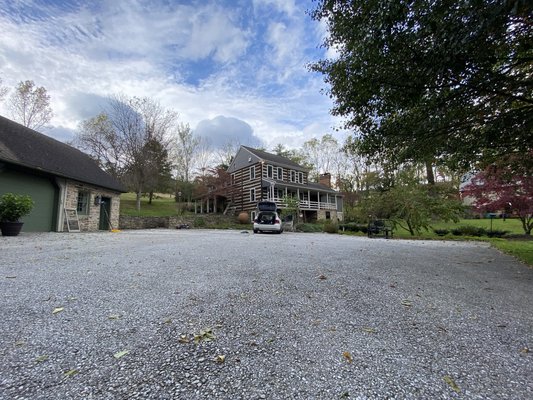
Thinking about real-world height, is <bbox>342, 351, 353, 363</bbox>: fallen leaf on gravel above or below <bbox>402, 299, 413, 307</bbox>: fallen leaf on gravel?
below

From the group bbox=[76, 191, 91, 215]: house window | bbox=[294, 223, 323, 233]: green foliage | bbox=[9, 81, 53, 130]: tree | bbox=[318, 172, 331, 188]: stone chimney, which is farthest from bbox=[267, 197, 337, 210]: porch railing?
bbox=[9, 81, 53, 130]: tree

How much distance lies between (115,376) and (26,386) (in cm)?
47

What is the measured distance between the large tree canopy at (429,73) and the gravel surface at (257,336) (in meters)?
3.03

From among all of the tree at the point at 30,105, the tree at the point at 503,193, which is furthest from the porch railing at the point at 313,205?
the tree at the point at 30,105

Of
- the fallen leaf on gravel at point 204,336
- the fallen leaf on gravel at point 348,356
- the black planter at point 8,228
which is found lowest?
the fallen leaf on gravel at point 348,356

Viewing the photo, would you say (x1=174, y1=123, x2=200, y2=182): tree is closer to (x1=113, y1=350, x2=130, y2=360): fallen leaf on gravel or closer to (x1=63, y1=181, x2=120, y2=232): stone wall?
(x1=63, y1=181, x2=120, y2=232): stone wall

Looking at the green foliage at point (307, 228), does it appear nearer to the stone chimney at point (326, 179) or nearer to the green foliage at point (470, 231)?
the green foliage at point (470, 231)

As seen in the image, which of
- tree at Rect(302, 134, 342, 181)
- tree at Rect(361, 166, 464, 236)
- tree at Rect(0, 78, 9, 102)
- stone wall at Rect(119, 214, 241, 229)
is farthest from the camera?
tree at Rect(302, 134, 342, 181)

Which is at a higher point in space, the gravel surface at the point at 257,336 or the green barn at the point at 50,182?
the green barn at the point at 50,182

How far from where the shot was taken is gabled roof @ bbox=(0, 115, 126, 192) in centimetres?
1020

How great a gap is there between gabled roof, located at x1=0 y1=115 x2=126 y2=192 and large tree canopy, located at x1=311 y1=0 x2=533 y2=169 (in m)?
11.8

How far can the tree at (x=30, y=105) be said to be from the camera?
20.6 meters

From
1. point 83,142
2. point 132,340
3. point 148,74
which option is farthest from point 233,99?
point 83,142

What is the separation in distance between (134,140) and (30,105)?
841 centimetres
